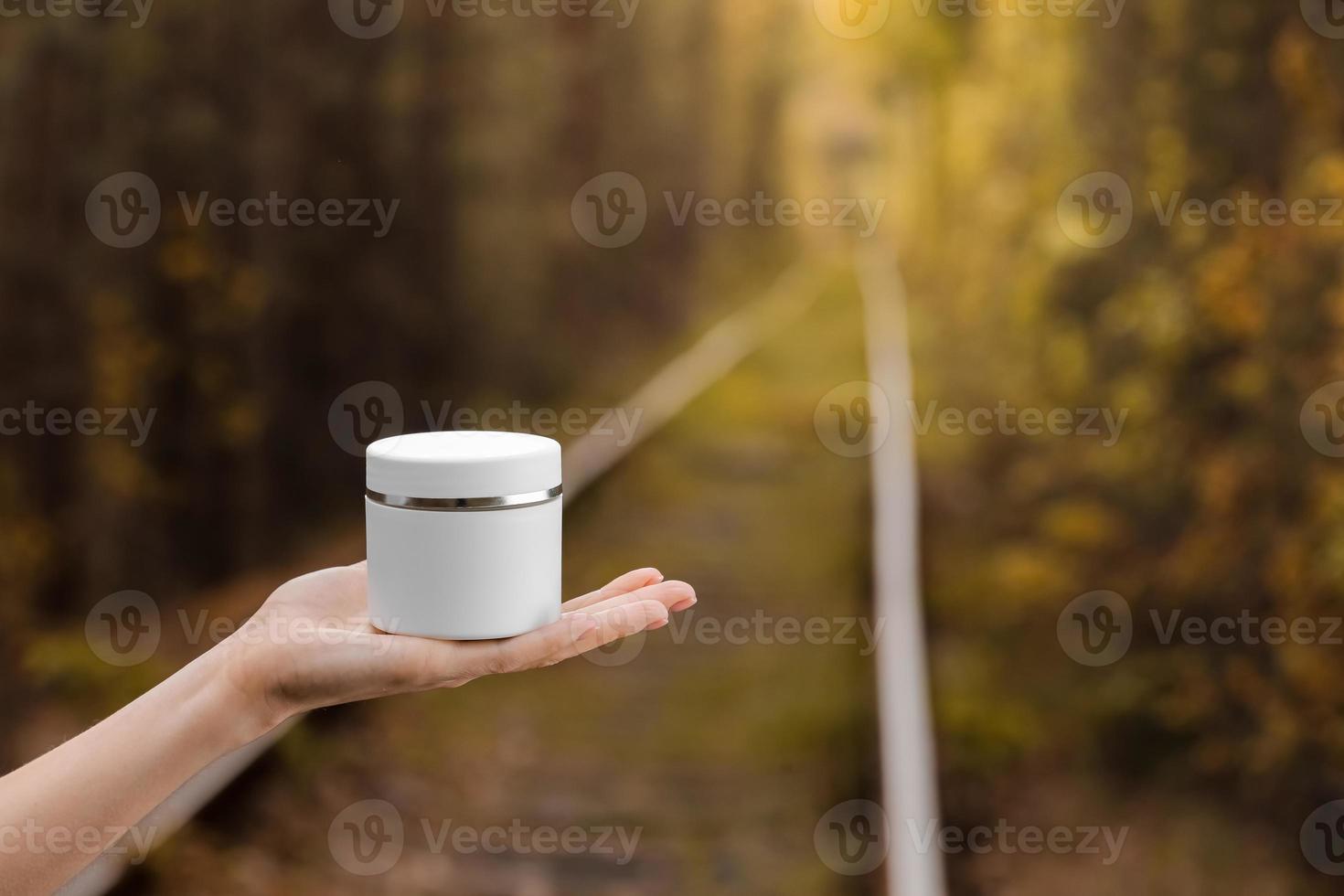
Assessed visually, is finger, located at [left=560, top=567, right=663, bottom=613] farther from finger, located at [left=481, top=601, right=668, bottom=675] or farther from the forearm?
the forearm

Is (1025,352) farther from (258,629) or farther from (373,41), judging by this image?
(258,629)

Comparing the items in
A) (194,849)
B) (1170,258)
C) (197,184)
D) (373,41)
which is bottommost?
(194,849)

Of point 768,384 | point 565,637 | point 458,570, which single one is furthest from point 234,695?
point 768,384

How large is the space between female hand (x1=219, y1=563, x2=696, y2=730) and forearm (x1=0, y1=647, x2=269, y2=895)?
57mm

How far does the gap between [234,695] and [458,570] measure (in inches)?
11.9

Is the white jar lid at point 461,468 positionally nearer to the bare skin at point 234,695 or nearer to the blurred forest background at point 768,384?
the bare skin at point 234,695

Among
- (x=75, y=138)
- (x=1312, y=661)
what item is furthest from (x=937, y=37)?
(x=75, y=138)

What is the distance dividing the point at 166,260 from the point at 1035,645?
3051 mm

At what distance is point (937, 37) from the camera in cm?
457

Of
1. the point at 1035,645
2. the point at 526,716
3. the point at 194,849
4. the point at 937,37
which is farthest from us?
the point at 937,37

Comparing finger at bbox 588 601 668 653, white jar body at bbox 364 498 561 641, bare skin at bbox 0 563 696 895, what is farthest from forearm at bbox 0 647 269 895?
finger at bbox 588 601 668 653

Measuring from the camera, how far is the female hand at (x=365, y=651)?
1.35 metres

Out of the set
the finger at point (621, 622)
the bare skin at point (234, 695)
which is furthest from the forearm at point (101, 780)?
the finger at point (621, 622)

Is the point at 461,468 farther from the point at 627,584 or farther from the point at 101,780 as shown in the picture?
the point at 101,780
